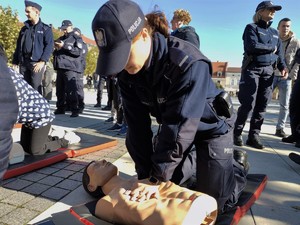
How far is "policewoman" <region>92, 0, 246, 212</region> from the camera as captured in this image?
4.90ft

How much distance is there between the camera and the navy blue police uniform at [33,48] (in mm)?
5410

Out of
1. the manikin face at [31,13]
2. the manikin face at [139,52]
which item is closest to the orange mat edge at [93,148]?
the manikin face at [139,52]

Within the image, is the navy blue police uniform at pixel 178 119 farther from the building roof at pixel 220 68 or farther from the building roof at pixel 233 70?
the building roof at pixel 233 70

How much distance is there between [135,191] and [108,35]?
0.89 meters

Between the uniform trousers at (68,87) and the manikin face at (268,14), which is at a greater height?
the manikin face at (268,14)

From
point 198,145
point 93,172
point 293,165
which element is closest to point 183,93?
point 198,145

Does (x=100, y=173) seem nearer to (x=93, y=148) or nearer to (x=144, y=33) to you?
(x=144, y=33)

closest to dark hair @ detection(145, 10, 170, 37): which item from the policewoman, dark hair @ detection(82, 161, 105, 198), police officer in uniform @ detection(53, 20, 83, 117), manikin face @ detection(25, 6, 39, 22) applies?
the policewoman

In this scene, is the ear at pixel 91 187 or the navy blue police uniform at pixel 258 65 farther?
the navy blue police uniform at pixel 258 65

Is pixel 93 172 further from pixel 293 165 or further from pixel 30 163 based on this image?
Answer: pixel 293 165

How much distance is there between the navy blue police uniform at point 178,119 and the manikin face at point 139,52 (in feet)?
0.19

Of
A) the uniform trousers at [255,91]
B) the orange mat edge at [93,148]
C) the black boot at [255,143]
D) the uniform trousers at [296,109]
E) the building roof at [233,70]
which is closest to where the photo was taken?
the orange mat edge at [93,148]

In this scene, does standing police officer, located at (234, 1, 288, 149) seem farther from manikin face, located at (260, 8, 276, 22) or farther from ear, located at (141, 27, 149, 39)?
ear, located at (141, 27, 149, 39)

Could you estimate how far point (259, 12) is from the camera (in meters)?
3.74
